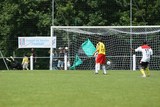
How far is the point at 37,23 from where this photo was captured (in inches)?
1778

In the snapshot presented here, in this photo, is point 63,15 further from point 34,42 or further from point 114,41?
point 114,41

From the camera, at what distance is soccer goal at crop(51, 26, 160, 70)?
3838cm

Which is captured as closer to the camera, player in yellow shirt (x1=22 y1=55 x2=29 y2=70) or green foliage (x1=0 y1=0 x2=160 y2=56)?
player in yellow shirt (x1=22 y1=55 x2=29 y2=70)

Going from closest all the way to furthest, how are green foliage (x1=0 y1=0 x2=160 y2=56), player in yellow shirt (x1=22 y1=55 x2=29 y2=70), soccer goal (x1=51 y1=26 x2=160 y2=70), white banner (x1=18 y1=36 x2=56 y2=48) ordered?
soccer goal (x1=51 y1=26 x2=160 y2=70), player in yellow shirt (x1=22 y1=55 x2=29 y2=70), white banner (x1=18 y1=36 x2=56 y2=48), green foliage (x1=0 y1=0 x2=160 y2=56)

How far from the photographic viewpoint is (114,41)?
38844 millimetres

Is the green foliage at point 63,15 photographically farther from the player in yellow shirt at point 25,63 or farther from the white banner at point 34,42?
the player in yellow shirt at point 25,63

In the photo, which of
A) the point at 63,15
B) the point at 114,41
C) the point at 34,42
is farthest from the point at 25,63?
the point at 114,41

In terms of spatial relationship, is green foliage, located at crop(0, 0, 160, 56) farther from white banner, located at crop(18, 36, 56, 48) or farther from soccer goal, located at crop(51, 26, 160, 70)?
soccer goal, located at crop(51, 26, 160, 70)

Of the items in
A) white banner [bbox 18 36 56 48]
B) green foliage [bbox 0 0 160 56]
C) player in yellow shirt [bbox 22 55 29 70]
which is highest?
green foliage [bbox 0 0 160 56]

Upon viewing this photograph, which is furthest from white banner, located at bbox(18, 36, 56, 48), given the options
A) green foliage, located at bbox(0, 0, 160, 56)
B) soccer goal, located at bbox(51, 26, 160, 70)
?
green foliage, located at bbox(0, 0, 160, 56)
